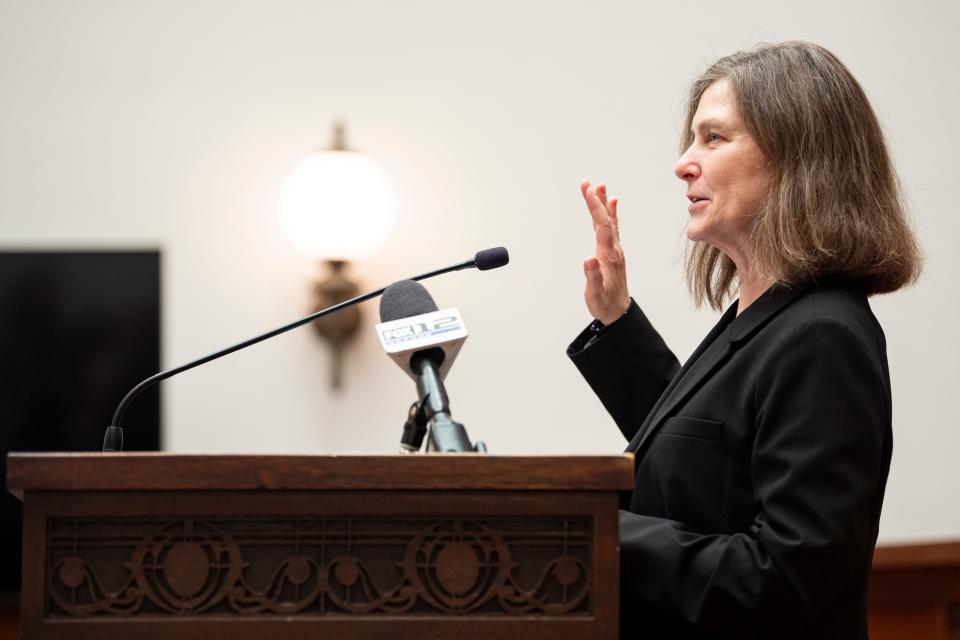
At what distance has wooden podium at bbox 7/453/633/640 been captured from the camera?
3.70 ft

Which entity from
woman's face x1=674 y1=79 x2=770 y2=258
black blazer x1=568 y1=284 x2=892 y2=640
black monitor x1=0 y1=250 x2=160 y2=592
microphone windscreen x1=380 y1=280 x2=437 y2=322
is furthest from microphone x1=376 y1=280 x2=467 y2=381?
black monitor x1=0 y1=250 x2=160 y2=592

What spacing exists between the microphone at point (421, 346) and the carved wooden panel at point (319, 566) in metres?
0.17

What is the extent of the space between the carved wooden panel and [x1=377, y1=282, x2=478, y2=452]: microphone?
17 cm

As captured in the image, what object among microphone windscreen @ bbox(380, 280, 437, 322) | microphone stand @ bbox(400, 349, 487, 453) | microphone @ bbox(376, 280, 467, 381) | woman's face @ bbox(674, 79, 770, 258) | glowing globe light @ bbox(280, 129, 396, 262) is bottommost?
microphone stand @ bbox(400, 349, 487, 453)

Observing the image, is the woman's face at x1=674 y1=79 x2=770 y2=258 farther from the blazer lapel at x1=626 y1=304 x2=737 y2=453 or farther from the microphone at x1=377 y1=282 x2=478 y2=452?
the microphone at x1=377 y1=282 x2=478 y2=452

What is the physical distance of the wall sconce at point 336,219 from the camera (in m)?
Answer: 3.29

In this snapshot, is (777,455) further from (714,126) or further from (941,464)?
(941,464)

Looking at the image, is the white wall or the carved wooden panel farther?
the white wall

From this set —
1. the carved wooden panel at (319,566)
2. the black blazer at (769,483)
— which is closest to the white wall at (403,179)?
the black blazer at (769,483)

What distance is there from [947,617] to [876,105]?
166 centimetres

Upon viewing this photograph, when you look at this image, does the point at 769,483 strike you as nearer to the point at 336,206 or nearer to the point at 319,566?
the point at 319,566

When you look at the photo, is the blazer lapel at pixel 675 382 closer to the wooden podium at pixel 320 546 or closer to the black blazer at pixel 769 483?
the black blazer at pixel 769 483

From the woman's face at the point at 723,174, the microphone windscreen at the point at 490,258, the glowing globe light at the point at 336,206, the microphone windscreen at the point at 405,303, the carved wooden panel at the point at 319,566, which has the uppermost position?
the glowing globe light at the point at 336,206

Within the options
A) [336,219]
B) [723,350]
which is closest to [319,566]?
[723,350]
